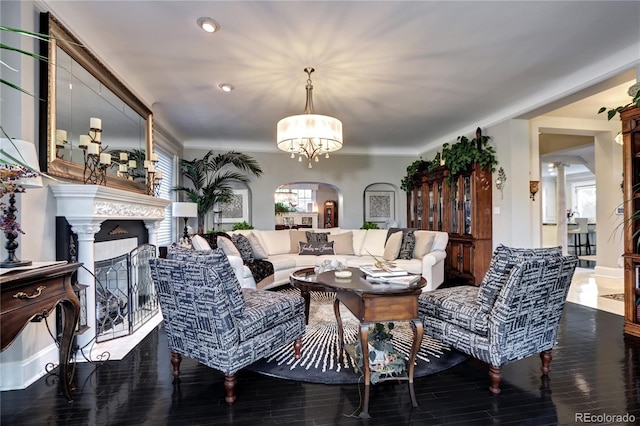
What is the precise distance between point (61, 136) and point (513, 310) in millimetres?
3379

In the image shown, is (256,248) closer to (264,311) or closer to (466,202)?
(264,311)

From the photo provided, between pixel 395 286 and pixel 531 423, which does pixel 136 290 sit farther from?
pixel 531 423

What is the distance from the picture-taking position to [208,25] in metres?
2.71

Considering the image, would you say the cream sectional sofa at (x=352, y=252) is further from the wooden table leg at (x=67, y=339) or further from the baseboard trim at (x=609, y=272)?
the baseboard trim at (x=609, y=272)

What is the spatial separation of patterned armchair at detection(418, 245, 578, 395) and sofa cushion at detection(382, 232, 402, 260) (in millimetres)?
2570

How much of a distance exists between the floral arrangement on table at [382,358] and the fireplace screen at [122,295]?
231cm

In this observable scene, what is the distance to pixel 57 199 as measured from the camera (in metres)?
2.55

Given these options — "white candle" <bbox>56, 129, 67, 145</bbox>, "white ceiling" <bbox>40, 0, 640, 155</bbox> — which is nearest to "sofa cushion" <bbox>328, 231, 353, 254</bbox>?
"white ceiling" <bbox>40, 0, 640, 155</bbox>

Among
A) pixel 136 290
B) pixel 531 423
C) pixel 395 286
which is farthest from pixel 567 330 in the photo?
pixel 136 290

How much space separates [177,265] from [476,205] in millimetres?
4527

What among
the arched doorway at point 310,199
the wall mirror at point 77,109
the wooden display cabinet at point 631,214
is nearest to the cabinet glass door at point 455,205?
the wooden display cabinet at point 631,214

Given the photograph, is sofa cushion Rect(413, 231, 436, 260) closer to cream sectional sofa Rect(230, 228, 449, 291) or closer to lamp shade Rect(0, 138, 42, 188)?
cream sectional sofa Rect(230, 228, 449, 291)

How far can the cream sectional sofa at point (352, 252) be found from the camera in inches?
181

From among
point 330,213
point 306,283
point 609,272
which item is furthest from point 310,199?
point 306,283
